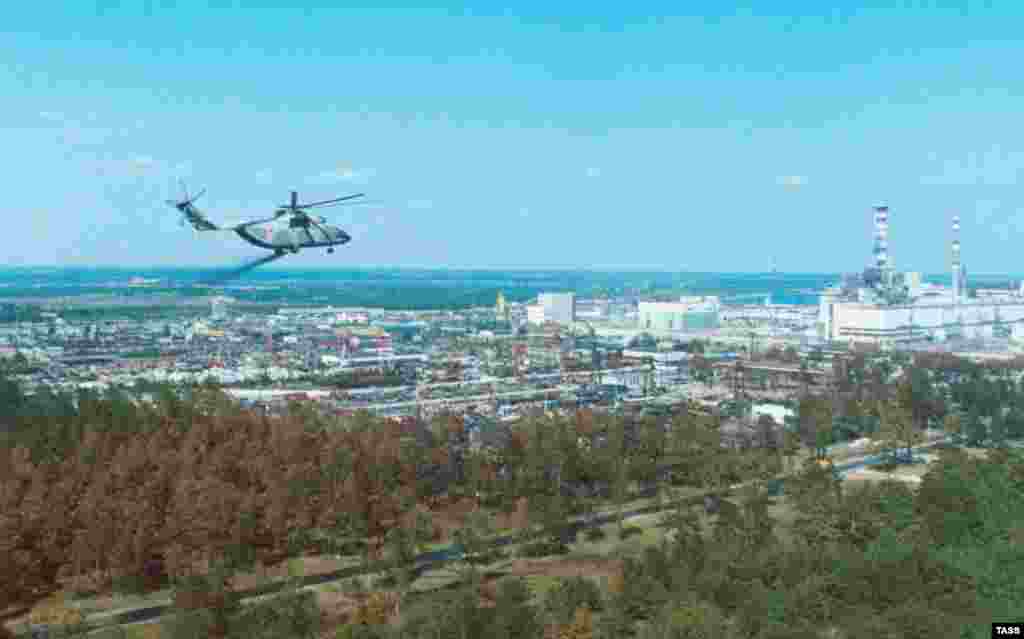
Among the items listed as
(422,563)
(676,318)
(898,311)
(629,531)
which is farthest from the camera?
(676,318)

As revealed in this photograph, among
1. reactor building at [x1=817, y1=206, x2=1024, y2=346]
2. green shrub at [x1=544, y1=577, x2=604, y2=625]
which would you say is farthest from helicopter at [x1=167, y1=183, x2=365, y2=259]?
reactor building at [x1=817, y1=206, x2=1024, y2=346]

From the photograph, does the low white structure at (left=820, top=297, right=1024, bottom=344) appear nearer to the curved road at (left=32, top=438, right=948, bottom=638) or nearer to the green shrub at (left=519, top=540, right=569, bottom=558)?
the curved road at (left=32, top=438, right=948, bottom=638)

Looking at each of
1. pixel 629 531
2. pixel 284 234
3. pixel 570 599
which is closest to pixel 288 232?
pixel 284 234

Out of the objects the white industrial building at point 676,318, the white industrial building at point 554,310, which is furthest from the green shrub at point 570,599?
the white industrial building at point 554,310

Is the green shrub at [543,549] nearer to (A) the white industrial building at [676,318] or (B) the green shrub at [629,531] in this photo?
(B) the green shrub at [629,531]

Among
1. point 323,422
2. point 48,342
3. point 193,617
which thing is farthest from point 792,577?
point 48,342

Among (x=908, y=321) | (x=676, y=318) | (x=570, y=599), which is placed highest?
(x=908, y=321)

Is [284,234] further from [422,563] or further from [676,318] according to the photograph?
[676,318]

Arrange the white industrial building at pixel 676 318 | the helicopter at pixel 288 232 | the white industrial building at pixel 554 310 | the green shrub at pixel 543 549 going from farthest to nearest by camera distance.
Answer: the white industrial building at pixel 554 310 < the white industrial building at pixel 676 318 < the green shrub at pixel 543 549 < the helicopter at pixel 288 232
